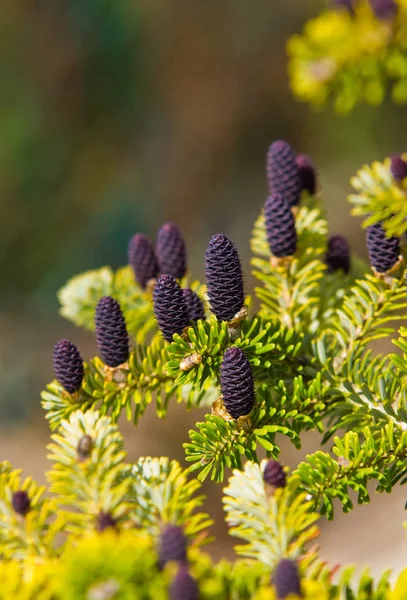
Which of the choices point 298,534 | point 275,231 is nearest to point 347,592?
point 298,534

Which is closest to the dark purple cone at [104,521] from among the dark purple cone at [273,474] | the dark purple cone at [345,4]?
the dark purple cone at [273,474]

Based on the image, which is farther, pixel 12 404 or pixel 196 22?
pixel 196 22

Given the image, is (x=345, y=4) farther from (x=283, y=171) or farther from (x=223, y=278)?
(x=223, y=278)

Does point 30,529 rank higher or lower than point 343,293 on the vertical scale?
lower

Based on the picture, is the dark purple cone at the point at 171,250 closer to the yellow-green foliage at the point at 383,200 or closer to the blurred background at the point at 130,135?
the yellow-green foliage at the point at 383,200

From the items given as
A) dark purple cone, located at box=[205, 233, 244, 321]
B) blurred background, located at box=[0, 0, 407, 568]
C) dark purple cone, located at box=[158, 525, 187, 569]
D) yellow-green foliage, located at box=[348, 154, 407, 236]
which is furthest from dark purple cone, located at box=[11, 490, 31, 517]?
blurred background, located at box=[0, 0, 407, 568]

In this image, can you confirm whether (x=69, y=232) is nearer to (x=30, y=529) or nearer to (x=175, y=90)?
(x=175, y=90)

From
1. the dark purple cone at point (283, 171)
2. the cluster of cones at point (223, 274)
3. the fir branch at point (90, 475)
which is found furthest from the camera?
the dark purple cone at point (283, 171)
